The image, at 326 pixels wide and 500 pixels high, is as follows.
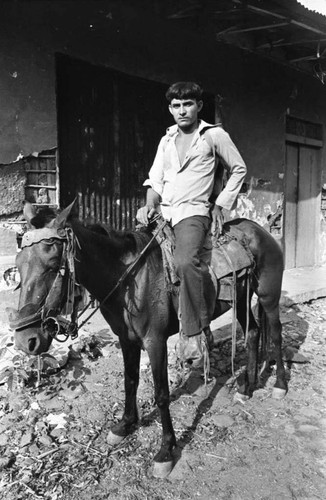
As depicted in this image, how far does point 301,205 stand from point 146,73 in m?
4.61

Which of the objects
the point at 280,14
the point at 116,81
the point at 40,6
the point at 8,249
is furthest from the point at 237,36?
the point at 8,249

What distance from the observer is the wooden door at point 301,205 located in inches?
331

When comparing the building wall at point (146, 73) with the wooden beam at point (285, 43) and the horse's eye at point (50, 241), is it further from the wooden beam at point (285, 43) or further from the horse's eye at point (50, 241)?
the horse's eye at point (50, 241)

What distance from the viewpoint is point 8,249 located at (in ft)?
15.0

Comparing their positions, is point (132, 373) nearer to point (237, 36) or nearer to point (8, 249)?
point (8, 249)

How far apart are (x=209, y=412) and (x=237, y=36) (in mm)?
5754

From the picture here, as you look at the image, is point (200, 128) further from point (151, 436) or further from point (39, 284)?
point (151, 436)

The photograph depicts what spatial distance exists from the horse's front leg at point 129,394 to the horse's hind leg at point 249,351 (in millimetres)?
1051

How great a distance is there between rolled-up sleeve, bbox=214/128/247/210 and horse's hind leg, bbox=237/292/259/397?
3.31 ft

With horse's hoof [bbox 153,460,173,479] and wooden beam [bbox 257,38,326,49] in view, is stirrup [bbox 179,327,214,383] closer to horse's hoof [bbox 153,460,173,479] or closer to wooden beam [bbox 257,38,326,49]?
horse's hoof [bbox 153,460,173,479]

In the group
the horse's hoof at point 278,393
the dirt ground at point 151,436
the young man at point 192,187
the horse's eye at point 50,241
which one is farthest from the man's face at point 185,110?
the horse's hoof at point 278,393

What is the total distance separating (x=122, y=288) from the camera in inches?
104

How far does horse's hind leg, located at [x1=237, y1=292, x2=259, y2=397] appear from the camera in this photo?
3.65 metres

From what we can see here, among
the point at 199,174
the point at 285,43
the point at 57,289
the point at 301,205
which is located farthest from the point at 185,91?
the point at 301,205
